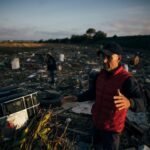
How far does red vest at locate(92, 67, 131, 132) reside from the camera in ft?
11.6

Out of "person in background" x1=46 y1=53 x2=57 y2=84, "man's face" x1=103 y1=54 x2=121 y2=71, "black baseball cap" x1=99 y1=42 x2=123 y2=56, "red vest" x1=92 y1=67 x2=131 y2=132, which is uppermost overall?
"black baseball cap" x1=99 y1=42 x2=123 y2=56

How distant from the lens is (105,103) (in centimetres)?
366

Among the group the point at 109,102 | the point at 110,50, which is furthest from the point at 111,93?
the point at 110,50

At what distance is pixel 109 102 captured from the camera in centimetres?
363

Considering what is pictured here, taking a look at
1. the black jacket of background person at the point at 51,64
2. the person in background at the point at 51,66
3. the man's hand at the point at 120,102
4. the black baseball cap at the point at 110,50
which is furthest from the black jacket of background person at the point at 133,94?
the black jacket of background person at the point at 51,64

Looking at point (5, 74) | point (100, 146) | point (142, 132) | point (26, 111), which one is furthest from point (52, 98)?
point (5, 74)

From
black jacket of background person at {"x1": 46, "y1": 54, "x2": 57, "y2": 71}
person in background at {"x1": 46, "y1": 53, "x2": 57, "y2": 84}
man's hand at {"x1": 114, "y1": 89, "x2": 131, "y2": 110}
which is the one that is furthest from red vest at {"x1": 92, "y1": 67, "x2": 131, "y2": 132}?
black jacket of background person at {"x1": 46, "y1": 54, "x2": 57, "y2": 71}

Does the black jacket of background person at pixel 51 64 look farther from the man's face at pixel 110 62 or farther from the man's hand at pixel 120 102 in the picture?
the man's hand at pixel 120 102

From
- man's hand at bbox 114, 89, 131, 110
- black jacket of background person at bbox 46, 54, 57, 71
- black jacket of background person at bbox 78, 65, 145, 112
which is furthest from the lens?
black jacket of background person at bbox 46, 54, 57, 71

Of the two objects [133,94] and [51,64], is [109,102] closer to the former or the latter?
[133,94]

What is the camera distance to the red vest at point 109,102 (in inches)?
140

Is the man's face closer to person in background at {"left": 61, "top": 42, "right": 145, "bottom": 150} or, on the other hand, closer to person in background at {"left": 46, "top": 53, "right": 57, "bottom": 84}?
person in background at {"left": 61, "top": 42, "right": 145, "bottom": 150}

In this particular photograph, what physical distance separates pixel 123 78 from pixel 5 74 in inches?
578

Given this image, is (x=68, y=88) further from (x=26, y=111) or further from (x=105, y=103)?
(x=105, y=103)
